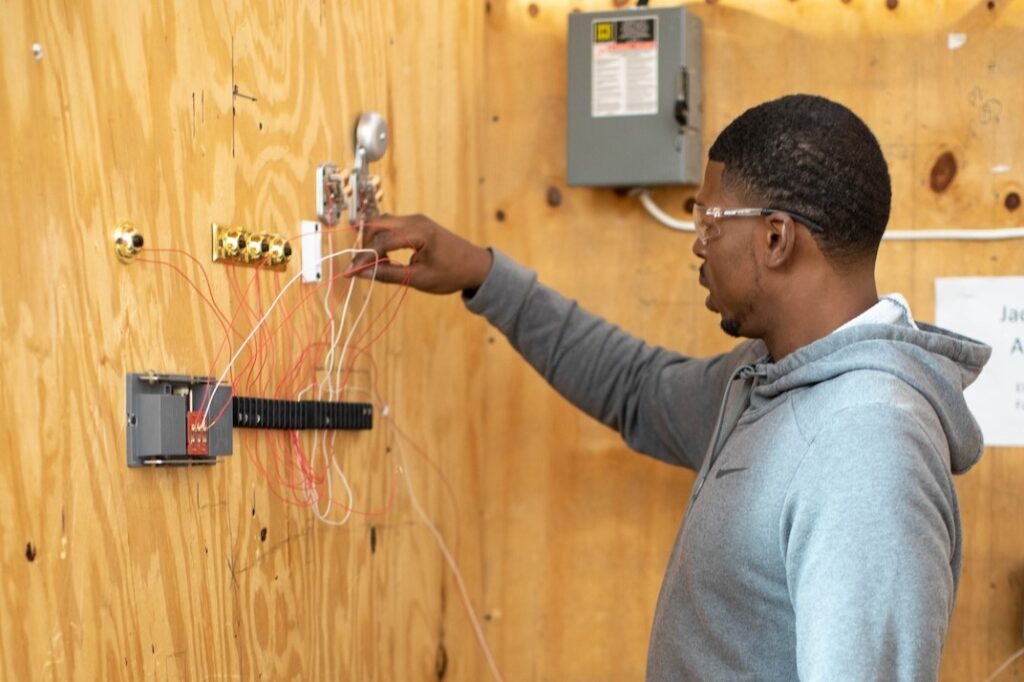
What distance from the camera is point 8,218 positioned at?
4.18 ft

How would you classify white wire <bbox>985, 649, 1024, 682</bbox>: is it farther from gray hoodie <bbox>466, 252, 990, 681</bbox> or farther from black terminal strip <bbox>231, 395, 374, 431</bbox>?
black terminal strip <bbox>231, 395, 374, 431</bbox>

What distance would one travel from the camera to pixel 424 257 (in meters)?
2.00

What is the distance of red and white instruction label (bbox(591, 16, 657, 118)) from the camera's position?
88.5 inches

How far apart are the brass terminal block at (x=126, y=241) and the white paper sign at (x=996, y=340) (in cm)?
135

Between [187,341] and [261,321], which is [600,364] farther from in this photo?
[187,341]

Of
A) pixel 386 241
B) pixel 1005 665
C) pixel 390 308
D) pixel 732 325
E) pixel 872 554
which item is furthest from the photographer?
pixel 1005 665

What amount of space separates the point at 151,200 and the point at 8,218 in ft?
0.74

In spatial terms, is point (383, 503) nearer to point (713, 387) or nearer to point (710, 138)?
point (713, 387)

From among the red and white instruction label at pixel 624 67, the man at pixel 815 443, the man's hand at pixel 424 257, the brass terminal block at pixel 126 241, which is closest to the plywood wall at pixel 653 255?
the red and white instruction label at pixel 624 67

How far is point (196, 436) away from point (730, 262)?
26.3 inches

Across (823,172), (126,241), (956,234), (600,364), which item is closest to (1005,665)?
(956,234)

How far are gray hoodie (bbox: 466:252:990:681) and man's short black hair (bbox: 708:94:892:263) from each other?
12 centimetres

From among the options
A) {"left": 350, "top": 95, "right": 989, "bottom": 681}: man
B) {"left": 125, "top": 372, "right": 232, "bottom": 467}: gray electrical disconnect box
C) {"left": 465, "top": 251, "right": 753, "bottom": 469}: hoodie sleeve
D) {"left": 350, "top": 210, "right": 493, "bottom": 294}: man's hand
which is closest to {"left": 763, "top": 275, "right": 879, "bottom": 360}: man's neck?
{"left": 350, "top": 95, "right": 989, "bottom": 681}: man

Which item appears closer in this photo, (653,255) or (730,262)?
(730,262)
